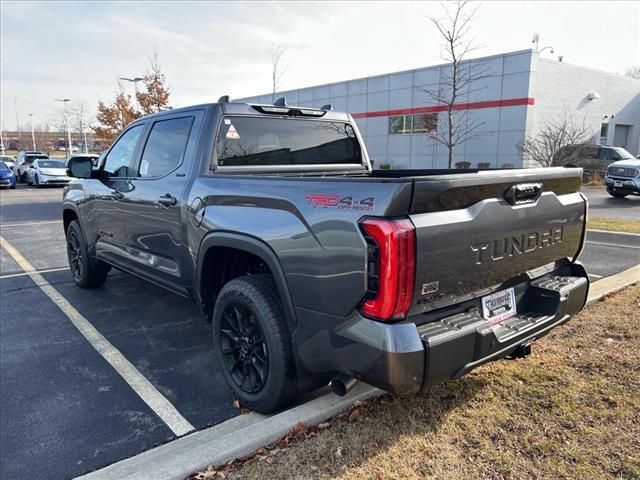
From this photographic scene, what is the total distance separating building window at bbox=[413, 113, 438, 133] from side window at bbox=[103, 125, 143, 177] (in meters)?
22.5

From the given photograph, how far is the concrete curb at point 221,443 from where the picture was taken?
2434mm

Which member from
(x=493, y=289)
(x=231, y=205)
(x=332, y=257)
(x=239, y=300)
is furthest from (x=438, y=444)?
(x=231, y=205)

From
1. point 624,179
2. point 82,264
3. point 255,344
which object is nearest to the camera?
point 255,344

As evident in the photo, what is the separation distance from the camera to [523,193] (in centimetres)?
269

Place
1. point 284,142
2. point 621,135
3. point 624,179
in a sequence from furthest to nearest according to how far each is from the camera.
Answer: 1. point 621,135
2. point 624,179
3. point 284,142

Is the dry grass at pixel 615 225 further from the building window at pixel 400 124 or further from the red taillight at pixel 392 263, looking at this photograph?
the building window at pixel 400 124

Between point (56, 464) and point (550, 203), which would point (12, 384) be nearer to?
point (56, 464)

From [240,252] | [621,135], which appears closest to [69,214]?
[240,252]

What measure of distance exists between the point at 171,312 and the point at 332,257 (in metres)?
3.43

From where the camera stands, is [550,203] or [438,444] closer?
[438,444]

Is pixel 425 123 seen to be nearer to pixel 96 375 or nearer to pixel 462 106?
pixel 462 106

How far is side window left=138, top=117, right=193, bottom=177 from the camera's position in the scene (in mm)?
3928

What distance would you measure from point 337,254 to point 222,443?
1252mm

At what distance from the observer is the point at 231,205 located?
3.15 metres
